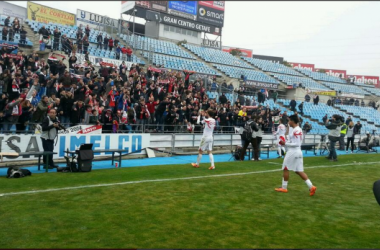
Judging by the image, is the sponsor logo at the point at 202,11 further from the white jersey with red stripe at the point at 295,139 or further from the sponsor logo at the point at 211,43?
the white jersey with red stripe at the point at 295,139

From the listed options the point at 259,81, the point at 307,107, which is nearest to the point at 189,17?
the point at 259,81

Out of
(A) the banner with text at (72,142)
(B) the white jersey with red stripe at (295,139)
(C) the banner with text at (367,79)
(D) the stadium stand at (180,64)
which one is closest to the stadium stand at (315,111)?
(D) the stadium stand at (180,64)

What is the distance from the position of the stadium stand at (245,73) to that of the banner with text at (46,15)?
20.2 metres

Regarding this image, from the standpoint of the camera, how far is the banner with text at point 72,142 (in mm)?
11883

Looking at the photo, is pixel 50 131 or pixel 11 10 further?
pixel 11 10

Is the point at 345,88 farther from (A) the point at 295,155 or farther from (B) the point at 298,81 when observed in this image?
(A) the point at 295,155

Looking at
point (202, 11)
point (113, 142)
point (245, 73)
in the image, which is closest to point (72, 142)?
point (113, 142)

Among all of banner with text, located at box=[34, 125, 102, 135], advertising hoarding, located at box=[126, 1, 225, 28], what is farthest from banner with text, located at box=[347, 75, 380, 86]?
banner with text, located at box=[34, 125, 102, 135]

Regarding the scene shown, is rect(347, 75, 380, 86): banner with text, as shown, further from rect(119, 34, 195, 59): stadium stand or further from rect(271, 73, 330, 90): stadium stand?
rect(119, 34, 195, 59): stadium stand

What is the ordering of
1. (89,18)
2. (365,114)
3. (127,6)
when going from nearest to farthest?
(365,114) < (89,18) < (127,6)

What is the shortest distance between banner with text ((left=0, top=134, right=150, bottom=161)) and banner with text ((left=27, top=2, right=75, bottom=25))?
32.2m

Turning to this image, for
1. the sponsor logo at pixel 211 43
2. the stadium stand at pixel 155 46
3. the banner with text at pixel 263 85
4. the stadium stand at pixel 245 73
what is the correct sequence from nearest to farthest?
the stadium stand at pixel 155 46, the banner with text at pixel 263 85, the stadium stand at pixel 245 73, the sponsor logo at pixel 211 43

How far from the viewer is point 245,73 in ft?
130

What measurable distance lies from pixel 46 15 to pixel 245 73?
25.4 metres
